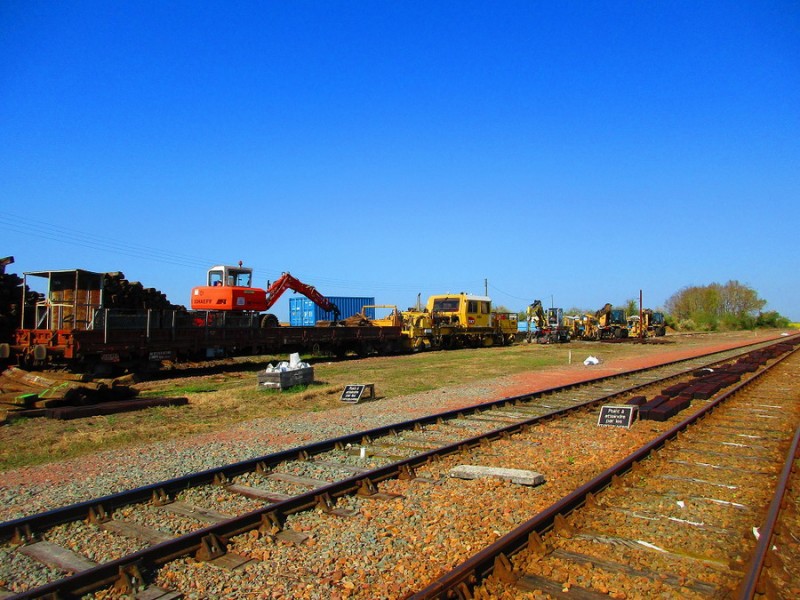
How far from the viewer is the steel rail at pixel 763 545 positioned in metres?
3.88

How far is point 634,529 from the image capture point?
528cm

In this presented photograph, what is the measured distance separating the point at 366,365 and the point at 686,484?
17662mm

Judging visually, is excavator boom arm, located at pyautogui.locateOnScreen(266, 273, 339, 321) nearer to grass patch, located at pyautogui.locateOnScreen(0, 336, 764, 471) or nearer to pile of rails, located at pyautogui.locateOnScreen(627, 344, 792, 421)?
grass patch, located at pyautogui.locateOnScreen(0, 336, 764, 471)

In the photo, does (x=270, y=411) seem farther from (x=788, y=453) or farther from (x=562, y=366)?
(x=562, y=366)

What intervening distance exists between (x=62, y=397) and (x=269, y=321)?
1249 centimetres

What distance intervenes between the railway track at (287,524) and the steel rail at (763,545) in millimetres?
1816

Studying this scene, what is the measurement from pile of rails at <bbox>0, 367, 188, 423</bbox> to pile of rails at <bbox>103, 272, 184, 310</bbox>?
5.87m

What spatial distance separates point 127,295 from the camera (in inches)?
813

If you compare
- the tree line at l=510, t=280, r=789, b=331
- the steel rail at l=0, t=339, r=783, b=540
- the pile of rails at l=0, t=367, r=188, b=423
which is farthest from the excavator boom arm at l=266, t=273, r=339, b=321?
the tree line at l=510, t=280, r=789, b=331

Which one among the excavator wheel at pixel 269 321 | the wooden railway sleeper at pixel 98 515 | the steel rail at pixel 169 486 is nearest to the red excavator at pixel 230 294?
the excavator wheel at pixel 269 321

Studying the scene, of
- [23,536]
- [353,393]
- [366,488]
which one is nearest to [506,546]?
[366,488]

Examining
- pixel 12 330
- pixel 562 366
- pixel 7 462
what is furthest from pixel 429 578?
pixel 562 366

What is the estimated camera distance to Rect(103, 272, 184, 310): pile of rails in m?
19.8

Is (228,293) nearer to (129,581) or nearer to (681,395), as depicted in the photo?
(681,395)
